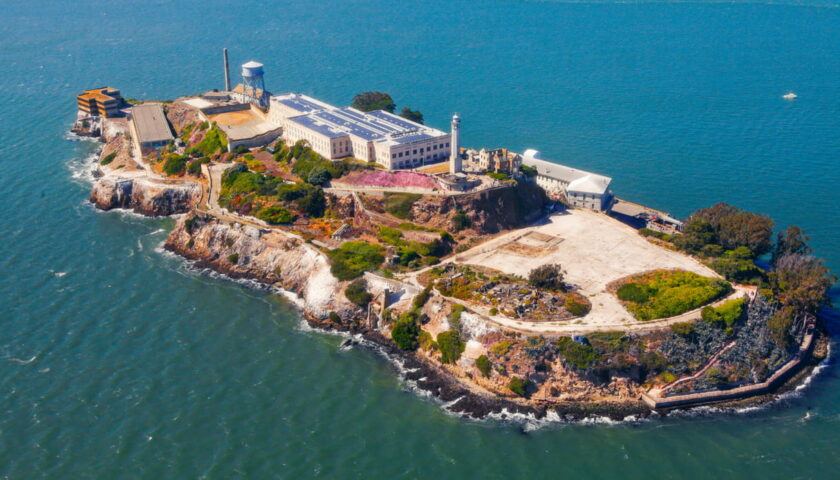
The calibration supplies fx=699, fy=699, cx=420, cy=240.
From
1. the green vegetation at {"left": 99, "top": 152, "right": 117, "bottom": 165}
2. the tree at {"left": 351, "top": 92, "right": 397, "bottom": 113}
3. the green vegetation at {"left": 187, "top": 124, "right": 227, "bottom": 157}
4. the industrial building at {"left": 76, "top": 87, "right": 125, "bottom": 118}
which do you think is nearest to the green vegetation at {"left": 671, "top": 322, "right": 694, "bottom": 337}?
the tree at {"left": 351, "top": 92, "right": 397, "bottom": 113}

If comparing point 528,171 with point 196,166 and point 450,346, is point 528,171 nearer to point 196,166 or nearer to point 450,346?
point 450,346

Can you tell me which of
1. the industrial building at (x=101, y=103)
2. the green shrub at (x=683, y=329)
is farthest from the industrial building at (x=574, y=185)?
the industrial building at (x=101, y=103)

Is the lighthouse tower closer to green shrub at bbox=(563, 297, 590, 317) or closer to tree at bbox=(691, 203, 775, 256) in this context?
green shrub at bbox=(563, 297, 590, 317)

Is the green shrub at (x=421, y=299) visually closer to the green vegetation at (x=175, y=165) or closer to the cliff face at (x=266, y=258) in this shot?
the cliff face at (x=266, y=258)

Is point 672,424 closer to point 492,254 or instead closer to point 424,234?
point 492,254

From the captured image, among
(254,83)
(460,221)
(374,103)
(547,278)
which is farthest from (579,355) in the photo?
(254,83)
